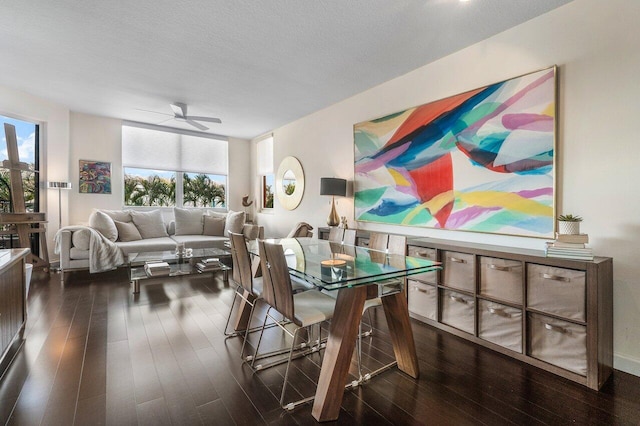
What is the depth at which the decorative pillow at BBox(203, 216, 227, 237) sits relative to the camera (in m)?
5.77

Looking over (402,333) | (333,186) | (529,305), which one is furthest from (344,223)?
(529,305)

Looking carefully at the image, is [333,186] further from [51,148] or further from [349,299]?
[51,148]

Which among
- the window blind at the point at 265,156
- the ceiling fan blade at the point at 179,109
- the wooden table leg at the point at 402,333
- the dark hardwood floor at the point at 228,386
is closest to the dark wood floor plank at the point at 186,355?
the dark hardwood floor at the point at 228,386

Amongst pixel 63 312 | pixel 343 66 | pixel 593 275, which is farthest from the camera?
pixel 343 66

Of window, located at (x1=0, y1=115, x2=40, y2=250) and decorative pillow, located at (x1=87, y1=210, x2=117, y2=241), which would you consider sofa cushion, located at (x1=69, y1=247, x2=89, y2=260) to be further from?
window, located at (x1=0, y1=115, x2=40, y2=250)

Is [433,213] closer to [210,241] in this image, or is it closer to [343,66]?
[343,66]

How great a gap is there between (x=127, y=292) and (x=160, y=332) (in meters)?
1.50

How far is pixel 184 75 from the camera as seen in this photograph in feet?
11.4

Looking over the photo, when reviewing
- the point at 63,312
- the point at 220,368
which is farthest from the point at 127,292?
the point at 220,368

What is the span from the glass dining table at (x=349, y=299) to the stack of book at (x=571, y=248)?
84cm

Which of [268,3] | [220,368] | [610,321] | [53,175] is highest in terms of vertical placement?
[268,3]

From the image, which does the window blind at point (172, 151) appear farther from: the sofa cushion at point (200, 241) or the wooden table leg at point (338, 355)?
the wooden table leg at point (338, 355)

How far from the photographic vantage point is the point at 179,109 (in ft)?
13.7

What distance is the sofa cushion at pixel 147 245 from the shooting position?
15.0 feet
